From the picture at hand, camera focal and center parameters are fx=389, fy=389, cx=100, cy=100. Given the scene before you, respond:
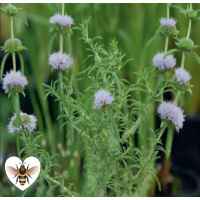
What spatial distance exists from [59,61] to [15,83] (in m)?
0.06

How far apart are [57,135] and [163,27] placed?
3.42ft

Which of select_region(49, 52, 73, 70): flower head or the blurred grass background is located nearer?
select_region(49, 52, 73, 70): flower head

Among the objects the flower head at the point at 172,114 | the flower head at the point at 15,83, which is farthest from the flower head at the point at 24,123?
the flower head at the point at 172,114

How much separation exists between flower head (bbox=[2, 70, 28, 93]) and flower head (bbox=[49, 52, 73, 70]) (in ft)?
0.14

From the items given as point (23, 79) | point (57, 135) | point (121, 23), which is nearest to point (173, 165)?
point (57, 135)

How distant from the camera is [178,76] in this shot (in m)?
0.50

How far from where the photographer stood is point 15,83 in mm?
491

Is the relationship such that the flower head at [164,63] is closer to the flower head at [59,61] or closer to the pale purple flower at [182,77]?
the pale purple flower at [182,77]

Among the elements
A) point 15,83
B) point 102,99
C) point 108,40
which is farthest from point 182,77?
point 108,40

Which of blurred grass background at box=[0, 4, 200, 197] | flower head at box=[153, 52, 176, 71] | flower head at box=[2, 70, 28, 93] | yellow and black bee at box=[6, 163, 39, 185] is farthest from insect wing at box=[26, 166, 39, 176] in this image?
blurred grass background at box=[0, 4, 200, 197]

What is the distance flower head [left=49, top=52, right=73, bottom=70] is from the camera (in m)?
0.50

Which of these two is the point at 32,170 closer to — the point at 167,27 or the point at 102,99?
the point at 102,99

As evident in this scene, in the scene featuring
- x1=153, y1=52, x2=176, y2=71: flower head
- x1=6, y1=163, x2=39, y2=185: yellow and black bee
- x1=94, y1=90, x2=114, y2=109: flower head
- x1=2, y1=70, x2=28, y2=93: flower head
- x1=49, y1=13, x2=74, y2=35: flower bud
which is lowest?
x1=6, y1=163, x2=39, y2=185: yellow and black bee

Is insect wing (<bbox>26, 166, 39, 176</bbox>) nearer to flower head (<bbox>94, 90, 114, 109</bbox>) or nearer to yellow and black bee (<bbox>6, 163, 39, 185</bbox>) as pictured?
yellow and black bee (<bbox>6, 163, 39, 185</bbox>)
